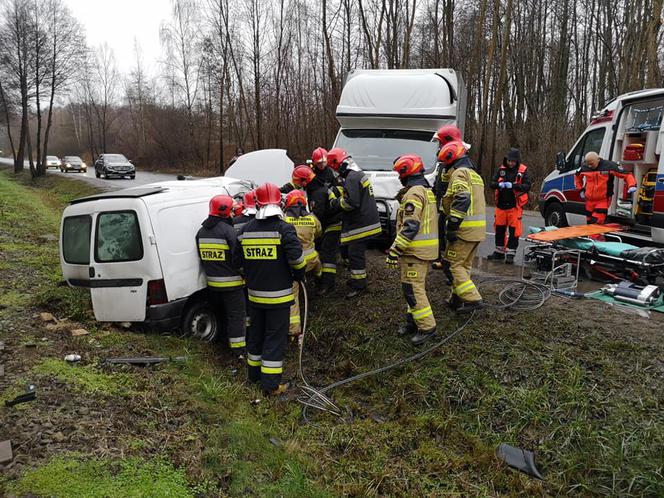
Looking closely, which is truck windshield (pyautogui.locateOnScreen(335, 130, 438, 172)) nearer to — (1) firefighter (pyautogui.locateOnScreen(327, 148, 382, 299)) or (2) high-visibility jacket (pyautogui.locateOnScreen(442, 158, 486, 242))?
(1) firefighter (pyautogui.locateOnScreen(327, 148, 382, 299))

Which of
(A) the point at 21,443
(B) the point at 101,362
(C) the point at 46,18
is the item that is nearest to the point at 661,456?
(A) the point at 21,443

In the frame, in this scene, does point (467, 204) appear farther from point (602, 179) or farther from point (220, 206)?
point (602, 179)

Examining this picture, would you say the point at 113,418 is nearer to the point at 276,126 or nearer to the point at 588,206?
the point at 588,206

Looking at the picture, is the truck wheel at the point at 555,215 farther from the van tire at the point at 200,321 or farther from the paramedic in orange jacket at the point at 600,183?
the van tire at the point at 200,321

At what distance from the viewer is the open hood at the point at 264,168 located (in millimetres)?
9148

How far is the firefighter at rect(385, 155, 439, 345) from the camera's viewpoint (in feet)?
16.1

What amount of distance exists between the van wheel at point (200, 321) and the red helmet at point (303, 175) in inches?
78.7

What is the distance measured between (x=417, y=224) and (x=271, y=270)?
1564 mm

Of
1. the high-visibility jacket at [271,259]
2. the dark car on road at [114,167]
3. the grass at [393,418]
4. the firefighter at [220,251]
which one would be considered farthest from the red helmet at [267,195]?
the dark car on road at [114,167]

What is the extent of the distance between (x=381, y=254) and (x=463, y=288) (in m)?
2.90

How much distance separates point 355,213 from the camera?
20.9ft

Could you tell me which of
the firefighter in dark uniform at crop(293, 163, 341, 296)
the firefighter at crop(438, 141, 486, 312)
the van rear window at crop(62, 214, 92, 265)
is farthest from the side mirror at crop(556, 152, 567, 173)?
the van rear window at crop(62, 214, 92, 265)

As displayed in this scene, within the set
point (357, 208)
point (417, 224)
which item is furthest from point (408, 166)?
point (357, 208)

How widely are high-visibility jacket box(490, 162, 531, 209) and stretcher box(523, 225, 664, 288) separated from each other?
582 mm
